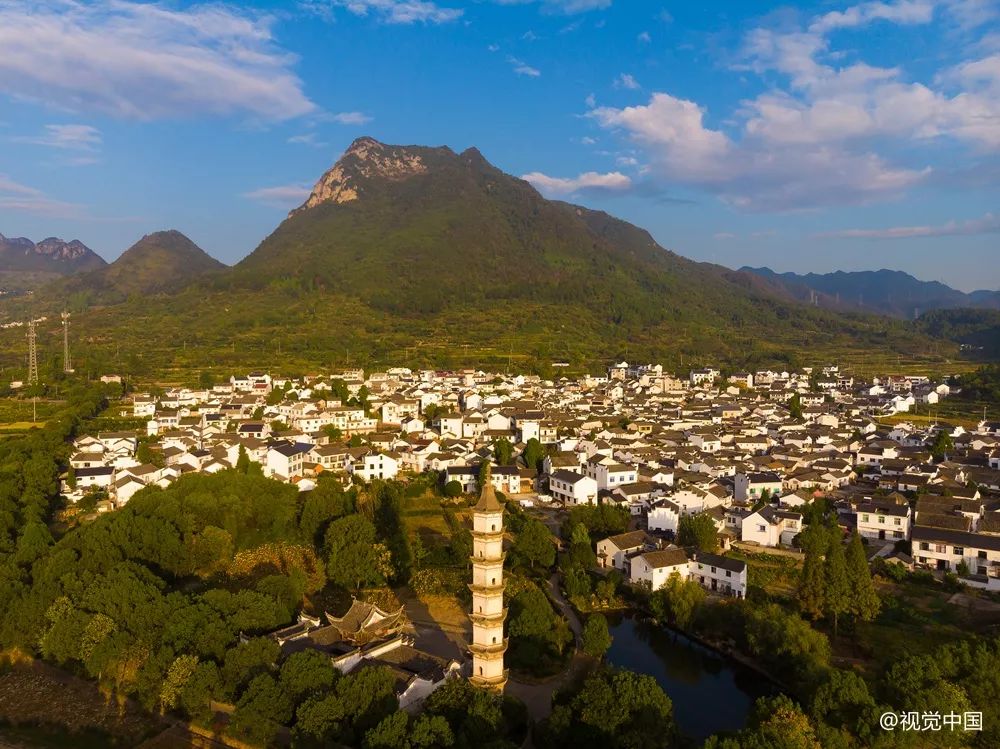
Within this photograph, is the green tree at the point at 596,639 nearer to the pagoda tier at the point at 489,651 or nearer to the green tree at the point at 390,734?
Answer: the pagoda tier at the point at 489,651

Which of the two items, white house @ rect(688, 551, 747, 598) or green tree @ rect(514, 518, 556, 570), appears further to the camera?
green tree @ rect(514, 518, 556, 570)

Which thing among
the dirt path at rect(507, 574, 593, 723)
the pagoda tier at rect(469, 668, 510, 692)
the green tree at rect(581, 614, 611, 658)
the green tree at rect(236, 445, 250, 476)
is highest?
the green tree at rect(236, 445, 250, 476)

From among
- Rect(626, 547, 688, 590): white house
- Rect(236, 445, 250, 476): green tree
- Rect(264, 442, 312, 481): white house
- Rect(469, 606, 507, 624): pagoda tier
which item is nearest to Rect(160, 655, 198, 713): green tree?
Rect(469, 606, 507, 624): pagoda tier

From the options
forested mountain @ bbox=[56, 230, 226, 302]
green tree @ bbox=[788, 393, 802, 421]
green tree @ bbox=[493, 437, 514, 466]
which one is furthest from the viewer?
forested mountain @ bbox=[56, 230, 226, 302]

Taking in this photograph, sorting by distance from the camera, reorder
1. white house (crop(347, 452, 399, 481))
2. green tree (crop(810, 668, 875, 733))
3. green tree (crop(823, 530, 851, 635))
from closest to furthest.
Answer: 1. green tree (crop(810, 668, 875, 733))
2. green tree (crop(823, 530, 851, 635))
3. white house (crop(347, 452, 399, 481))

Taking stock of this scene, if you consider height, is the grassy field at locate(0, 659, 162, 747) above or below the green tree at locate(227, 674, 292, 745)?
below

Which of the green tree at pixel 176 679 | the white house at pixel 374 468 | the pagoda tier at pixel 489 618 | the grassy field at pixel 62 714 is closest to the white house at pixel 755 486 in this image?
the white house at pixel 374 468
